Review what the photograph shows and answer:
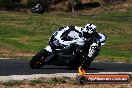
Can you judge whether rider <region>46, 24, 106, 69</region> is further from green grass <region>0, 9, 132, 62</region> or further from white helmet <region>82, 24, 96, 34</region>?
green grass <region>0, 9, 132, 62</region>

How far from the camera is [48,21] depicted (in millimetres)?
45344

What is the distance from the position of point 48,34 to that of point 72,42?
876 inches

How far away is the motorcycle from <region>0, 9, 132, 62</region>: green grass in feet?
26.8

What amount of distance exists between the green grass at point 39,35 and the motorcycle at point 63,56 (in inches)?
322

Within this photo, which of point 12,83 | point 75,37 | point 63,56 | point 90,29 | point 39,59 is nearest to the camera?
point 12,83

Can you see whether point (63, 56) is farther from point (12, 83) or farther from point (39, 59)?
point (12, 83)

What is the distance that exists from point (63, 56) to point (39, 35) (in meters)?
21.0

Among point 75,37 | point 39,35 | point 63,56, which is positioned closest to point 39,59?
point 63,56

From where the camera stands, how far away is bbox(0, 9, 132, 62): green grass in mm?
29031

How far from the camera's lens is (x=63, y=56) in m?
16.9

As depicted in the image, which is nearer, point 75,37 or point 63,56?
point 75,37

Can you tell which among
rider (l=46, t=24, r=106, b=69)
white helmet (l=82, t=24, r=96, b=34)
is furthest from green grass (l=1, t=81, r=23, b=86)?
white helmet (l=82, t=24, r=96, b=34)

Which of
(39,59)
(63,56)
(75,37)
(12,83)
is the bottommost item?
(39,59)

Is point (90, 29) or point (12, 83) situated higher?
point (90, 29)
